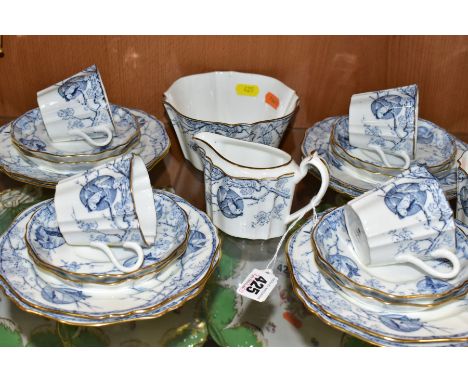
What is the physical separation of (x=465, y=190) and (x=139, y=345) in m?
0.50

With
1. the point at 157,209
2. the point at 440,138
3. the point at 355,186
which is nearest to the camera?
the point at 157,209

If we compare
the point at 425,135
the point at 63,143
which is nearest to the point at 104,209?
the point at 63,143

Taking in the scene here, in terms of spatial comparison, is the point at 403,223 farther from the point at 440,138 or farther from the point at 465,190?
the point at 440,138

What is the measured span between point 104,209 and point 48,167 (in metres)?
0.28

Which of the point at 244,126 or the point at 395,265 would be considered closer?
the point at 395,265

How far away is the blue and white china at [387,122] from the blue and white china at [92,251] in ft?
1.19

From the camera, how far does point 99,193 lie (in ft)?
2.30

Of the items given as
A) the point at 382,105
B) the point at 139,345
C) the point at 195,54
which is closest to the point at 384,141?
the point at 382,105

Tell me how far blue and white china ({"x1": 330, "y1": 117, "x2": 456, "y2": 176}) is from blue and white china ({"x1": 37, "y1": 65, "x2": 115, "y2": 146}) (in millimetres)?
388

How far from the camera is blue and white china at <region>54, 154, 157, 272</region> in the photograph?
0.70 metres

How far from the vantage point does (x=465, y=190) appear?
0.81 m

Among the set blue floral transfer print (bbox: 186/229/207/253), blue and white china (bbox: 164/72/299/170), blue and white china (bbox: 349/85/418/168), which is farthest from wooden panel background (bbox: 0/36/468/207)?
blue floral transfer print (bbox: 186/229/207/253)

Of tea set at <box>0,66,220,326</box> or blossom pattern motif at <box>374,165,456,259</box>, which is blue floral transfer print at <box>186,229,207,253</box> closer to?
tea set at <box>0,66,220,326</box>

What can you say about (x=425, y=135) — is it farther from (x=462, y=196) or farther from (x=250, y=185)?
(x=250, y=185)
